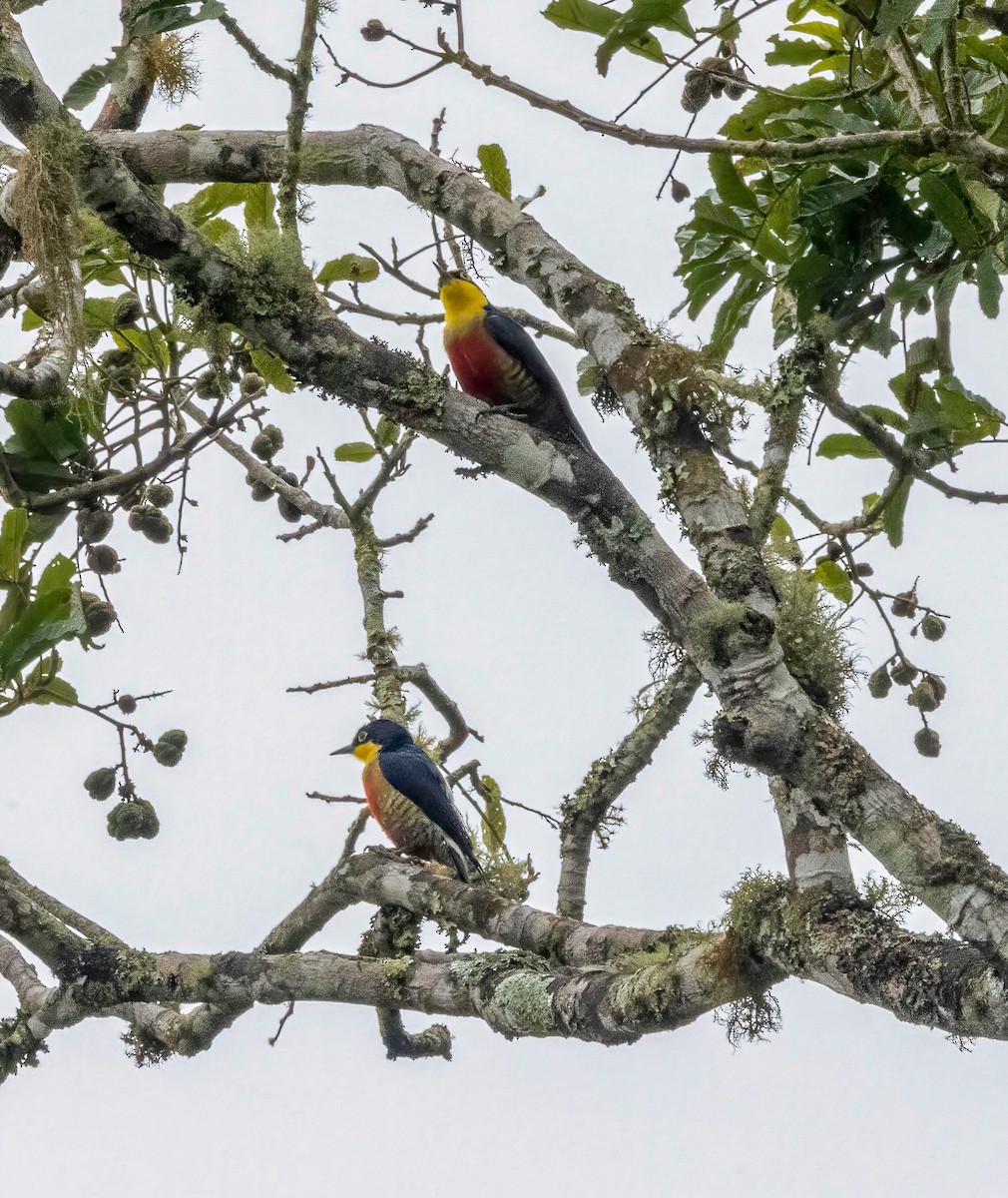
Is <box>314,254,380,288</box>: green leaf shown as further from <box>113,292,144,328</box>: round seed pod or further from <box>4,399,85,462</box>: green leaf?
<box>4,399,85,462</box>: green leaf

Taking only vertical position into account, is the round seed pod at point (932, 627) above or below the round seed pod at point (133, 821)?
above

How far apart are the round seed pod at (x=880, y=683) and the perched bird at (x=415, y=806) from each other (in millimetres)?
1702

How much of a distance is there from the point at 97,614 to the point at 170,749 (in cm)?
43

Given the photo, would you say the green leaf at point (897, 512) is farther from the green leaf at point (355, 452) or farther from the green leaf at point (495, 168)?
the green leaf at point (355, 452)

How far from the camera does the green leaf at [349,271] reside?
3922 mm

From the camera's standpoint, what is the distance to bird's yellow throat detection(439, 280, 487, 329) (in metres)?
4.53

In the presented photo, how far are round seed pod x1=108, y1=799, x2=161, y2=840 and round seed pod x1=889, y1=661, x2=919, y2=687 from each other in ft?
6.98

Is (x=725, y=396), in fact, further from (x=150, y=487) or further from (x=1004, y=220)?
(x=150, y=487)

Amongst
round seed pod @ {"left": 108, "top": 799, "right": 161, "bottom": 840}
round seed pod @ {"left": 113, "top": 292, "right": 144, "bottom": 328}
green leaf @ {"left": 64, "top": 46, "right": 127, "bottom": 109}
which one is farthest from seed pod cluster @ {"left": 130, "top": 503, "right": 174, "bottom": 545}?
green leaf @ {"left": 64, "top": 46, "right": 127, "bottom": 109}

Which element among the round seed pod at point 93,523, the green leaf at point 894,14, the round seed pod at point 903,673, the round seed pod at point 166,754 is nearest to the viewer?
the green leaf at point 894,14

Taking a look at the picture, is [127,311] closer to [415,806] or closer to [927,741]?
[415,806]

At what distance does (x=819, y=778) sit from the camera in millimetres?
2168

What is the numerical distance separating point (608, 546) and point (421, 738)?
1.81 metres

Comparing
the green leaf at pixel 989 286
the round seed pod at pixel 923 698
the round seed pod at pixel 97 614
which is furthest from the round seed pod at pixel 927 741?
the round seed pod at pixel 97 614
